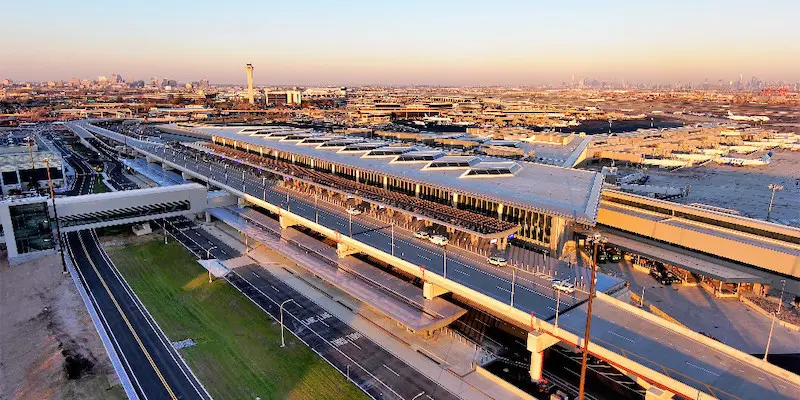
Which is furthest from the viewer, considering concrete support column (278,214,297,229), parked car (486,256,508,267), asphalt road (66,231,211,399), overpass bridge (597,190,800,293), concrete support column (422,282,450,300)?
concrete support column (278,214,297,229)

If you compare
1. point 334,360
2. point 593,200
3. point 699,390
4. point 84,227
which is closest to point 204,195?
point 84,227

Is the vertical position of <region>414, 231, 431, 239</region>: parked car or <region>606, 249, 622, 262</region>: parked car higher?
<region>414, 231, 431, 239</region>: parked car

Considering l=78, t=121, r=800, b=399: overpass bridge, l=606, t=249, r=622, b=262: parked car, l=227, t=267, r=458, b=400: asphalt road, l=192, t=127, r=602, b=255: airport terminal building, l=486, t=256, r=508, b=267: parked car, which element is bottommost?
l=227, t=267, r=458, b=400: asphalt road

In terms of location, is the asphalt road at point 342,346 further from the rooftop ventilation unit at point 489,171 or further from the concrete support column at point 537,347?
the rooftop ventilation unit at point 489,171

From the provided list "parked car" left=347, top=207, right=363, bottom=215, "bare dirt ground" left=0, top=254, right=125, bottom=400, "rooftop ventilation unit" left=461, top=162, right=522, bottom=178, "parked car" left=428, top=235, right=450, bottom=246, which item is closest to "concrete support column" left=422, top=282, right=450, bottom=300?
"parked car" left=428, top=235, right=450, bottom=246

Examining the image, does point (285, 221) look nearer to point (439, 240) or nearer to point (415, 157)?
point (415, 157)

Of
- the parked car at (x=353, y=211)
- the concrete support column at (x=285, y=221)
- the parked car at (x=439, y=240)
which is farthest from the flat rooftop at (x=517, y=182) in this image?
the concrete support column at (x=285, y=221)

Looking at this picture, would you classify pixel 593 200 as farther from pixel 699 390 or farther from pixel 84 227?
pixel 84 227

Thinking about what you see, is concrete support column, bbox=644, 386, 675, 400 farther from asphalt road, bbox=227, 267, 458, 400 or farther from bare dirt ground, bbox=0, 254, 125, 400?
bare dirt ground, bbox=0, 254, 125, 400
